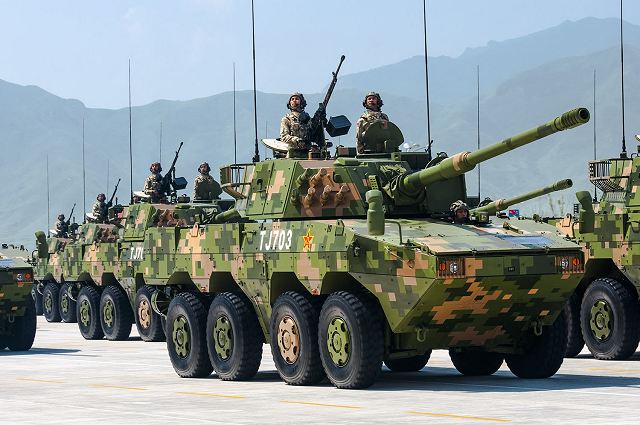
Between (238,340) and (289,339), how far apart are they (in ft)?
4.25

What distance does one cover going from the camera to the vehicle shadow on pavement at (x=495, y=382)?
18.8 m

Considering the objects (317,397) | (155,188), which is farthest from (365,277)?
(155,188)

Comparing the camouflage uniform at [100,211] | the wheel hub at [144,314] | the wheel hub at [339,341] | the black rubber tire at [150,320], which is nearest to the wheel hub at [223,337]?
the wheel hub at [339,341]

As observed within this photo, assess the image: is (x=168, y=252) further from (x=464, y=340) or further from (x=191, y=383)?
(x=464, y=340)

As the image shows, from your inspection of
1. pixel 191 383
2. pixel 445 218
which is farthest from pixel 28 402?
pixel 445 218

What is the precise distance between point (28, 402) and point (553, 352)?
6801 millimetres

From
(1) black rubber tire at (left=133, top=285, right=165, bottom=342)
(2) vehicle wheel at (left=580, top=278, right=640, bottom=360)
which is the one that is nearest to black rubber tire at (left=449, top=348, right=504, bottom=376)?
(2) vehicle wheel at (left=580, top=278, right=640, bottom=360)

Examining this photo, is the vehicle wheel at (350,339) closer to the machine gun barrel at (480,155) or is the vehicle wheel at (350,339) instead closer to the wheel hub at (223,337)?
the machine gun barrel at (480,155)

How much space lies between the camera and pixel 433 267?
17.7 metres

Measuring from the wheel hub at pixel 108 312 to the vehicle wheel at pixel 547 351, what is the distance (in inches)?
679

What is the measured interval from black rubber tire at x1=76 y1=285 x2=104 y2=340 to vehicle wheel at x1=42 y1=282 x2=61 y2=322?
753 centimetres

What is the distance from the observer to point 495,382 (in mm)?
19812

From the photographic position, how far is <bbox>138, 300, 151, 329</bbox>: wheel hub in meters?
33.5

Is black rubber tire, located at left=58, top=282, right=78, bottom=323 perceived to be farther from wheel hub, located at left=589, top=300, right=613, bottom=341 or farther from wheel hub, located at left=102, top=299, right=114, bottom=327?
wheel hub, located at left=589, top=300, right=613, bottom=341
